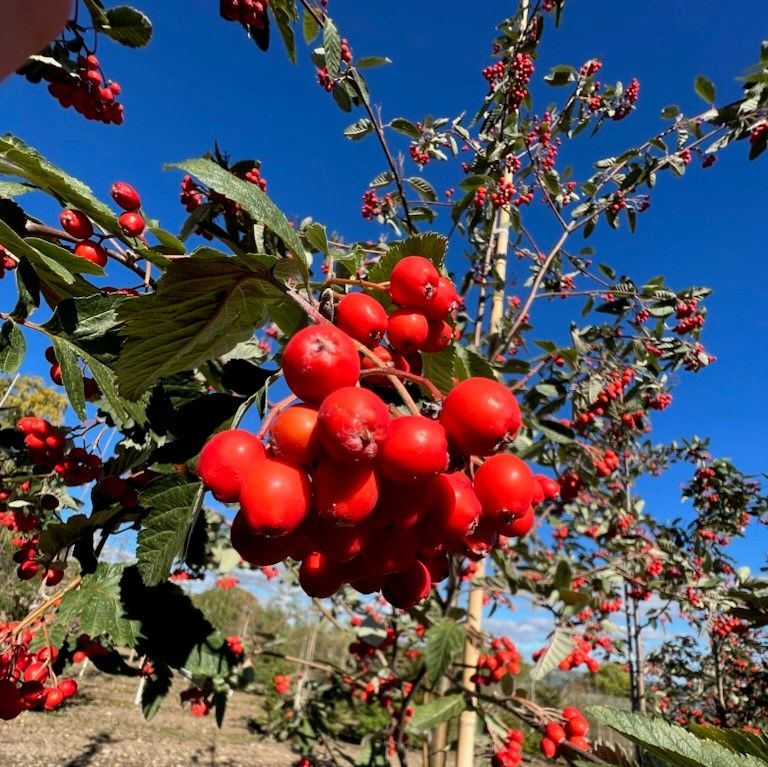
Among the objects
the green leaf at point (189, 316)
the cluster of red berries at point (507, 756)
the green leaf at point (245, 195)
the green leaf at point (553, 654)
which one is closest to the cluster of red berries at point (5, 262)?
the green leaf at point (189, 316)

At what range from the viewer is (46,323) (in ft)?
3.81

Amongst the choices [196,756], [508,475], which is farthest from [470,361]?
[196,756]

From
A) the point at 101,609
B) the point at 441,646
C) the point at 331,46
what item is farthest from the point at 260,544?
the point at 331,46

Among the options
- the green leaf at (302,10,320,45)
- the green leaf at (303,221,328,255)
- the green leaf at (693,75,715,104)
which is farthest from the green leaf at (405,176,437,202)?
the green leaf at (303,221,328,255)

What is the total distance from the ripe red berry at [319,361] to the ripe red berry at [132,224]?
79 cm

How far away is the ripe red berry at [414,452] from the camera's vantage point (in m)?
0.71

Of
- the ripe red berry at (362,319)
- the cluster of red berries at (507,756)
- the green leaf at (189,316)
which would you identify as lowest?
the cluster of red berries at (507,756)

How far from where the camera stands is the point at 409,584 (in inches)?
37.4

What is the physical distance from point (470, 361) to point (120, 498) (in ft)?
3.80

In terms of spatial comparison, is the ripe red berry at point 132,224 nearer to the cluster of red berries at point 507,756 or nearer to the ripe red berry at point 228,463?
the ripe red berry at point 228,463

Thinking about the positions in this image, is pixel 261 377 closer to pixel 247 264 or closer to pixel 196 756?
pixel 247 264

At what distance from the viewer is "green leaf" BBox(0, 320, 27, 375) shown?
1273 millimetres

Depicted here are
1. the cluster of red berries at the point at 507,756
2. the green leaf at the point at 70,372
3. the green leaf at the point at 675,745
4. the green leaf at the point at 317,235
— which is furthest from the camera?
the cluster of red berries at the point at 507,756

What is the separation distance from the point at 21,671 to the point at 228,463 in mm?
1683
